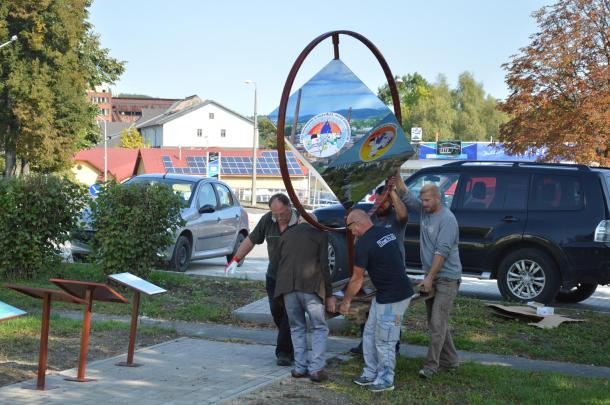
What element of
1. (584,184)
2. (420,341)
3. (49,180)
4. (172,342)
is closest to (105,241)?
(49,180)

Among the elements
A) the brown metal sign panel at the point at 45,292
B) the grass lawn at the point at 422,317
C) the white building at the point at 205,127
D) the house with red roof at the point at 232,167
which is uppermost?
the white building at the point at 205,127

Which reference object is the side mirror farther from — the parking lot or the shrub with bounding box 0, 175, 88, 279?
the shrub with bounding box 0, 175, 88, 279

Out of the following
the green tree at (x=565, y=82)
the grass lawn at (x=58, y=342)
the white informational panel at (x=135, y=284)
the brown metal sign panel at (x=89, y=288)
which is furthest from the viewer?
the green tree at (x=565, y=82)

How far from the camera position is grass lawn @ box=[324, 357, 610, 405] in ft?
22.6

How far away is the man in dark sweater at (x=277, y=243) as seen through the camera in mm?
8031

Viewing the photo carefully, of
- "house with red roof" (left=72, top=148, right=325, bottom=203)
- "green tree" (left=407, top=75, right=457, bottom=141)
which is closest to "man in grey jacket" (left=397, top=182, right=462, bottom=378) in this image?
"house with red roof" (left=72, top=148, right=325, bottom=203)

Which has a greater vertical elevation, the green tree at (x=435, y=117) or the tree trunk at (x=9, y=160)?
the green tree at (x=435, y=117)

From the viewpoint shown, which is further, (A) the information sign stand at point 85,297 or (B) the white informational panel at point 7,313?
(A) the information sign stand at point 85,297

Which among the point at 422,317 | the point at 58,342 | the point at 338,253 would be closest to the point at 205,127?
the point at 338,253

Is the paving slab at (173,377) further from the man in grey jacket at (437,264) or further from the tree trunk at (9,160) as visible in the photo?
the tree trunk at (9,160)

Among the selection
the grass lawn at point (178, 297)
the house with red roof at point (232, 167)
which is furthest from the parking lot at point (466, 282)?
the house with red roof at point (232, 167)

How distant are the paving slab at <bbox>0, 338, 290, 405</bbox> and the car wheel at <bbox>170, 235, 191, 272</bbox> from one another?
5755mm

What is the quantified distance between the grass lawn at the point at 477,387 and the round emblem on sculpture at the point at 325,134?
6.76ft

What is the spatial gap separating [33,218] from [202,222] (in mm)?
3635
